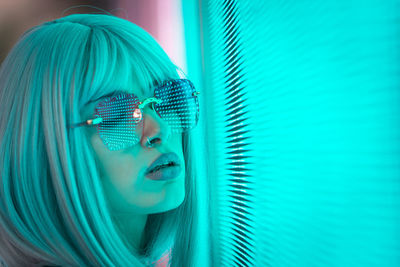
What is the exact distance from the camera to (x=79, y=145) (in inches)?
32.0

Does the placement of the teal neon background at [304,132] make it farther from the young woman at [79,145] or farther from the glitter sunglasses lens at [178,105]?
the young woman at [79,145]

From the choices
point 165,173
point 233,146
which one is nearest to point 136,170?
point 165,173

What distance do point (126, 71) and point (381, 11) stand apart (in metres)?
0.66

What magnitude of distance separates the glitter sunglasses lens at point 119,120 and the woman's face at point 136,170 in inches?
0.9

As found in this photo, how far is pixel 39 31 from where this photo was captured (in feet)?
3.02

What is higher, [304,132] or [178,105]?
[178,105]

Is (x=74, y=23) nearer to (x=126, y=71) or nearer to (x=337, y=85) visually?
(x=126, y=71)

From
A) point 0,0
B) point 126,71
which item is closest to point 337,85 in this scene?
point 126,71

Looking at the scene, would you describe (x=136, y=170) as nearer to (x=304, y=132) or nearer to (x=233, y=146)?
(x=233, y=146)

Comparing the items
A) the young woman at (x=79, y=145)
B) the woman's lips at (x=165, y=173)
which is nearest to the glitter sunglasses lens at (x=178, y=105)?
the young woman at (x=79, y=145)

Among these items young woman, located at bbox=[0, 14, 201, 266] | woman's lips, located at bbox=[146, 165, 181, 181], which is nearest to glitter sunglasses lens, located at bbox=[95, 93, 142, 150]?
young woman, located at bbox=[0, 14, 201, 266]

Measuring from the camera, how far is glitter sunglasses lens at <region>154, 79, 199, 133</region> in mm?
939

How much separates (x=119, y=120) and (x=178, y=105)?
0.71ft

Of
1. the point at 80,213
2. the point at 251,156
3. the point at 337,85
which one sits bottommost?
the point at 80,213
